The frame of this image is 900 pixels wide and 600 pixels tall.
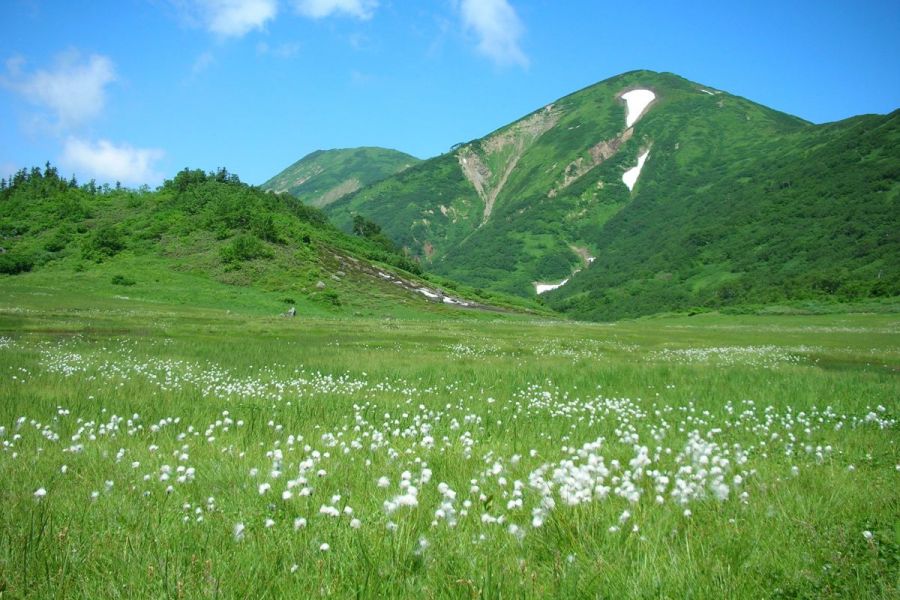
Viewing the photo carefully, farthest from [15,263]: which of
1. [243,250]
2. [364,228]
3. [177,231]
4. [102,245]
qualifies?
[364,228]

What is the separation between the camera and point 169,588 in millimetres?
3619

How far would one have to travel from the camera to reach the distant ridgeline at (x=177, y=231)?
277 ft

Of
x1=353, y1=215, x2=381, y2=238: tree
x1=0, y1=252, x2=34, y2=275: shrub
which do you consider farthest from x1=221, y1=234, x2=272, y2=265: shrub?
x1=353, y1=215, x2=381, y2=238: tree

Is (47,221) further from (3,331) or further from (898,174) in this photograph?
(898,174)

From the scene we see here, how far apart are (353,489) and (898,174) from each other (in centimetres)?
22234

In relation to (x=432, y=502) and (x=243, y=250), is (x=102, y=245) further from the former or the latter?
(x=432, y=502)

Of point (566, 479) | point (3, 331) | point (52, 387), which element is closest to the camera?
point (566, 479)

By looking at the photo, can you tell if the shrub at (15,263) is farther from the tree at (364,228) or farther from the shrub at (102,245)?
the tree at (364,228)

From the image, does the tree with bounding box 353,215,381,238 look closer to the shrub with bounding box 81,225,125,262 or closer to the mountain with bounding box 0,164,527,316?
the mountain with bounding box 0,164,527,316

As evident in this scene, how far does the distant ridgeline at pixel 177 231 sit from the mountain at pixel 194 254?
7.5 inches

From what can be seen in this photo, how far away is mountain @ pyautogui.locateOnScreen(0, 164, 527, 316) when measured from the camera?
76.1 m

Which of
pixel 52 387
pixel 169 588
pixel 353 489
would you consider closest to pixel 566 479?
pixel 353 489

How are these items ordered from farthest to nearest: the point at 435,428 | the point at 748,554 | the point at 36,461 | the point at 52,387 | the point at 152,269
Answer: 1. the point at 152,269
2. the point at 52,387
3. the point at 435,428
4. the point at 36,461
5. the point at 748,554

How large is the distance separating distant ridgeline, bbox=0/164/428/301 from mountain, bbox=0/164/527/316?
0.62 ft
